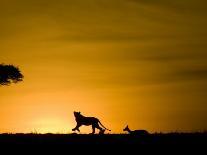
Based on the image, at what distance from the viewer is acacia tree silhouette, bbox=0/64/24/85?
53.0 metres

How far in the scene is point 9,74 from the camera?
5316cm

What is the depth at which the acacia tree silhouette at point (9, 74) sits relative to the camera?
53.0 meters

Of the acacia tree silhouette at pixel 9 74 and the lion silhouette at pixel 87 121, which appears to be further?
the acacia tree silhouette at pixel 9 74

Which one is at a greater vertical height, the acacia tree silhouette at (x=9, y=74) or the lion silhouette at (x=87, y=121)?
the acacia tree silhouette at (x=9, y=74)
